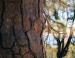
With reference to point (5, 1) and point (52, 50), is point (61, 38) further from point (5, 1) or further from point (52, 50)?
point (5, 1)

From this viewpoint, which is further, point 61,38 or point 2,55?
point 61,38

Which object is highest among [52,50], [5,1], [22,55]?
[5,1]

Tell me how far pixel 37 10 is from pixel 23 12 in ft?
0.14

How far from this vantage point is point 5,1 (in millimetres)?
547

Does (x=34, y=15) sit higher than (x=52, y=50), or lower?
higher

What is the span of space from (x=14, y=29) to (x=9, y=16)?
0.09 feet

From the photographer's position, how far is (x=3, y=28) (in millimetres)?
548

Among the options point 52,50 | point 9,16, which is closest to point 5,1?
point 9,16

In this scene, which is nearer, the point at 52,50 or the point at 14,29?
the point at 14,29

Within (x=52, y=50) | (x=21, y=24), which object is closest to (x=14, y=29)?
(x=21, y=24)

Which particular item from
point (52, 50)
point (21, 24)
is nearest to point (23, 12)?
point (21, 24)

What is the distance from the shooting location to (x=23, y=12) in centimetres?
55

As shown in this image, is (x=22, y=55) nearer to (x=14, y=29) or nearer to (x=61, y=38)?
(x=14, y=29)

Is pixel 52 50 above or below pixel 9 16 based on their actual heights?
below
